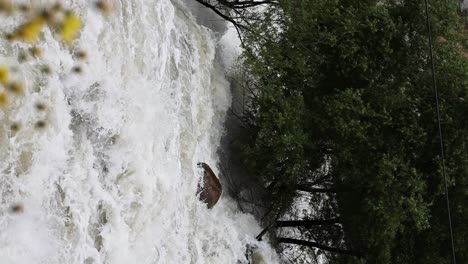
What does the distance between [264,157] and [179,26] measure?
3.25 metres

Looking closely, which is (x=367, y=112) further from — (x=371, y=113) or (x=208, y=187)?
(x=208, y=187)

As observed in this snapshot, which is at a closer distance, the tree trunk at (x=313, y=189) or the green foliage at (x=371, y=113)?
the green foliage at (x=371, y=113)

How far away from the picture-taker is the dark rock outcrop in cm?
1107

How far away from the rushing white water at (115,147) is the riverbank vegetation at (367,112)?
52.6 inches

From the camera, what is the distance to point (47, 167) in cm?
668

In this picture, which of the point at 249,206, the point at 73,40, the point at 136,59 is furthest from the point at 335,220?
the point at 73,40

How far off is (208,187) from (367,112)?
347 cm

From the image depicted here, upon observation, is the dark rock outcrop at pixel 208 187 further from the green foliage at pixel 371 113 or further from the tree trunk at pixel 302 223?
the tree trunk at pixel 302 223

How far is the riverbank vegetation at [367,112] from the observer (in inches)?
469

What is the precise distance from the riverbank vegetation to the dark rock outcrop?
4.00ft

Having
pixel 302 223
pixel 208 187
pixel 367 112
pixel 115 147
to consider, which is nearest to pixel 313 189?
pixel 302 223

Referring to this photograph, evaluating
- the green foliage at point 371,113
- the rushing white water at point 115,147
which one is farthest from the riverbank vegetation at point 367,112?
the rushing white water at point 115,147

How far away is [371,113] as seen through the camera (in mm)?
11914

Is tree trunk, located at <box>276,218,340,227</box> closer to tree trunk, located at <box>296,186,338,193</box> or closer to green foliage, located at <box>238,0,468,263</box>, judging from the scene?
tree trunk, located at <box>296,186,338,193</box>
